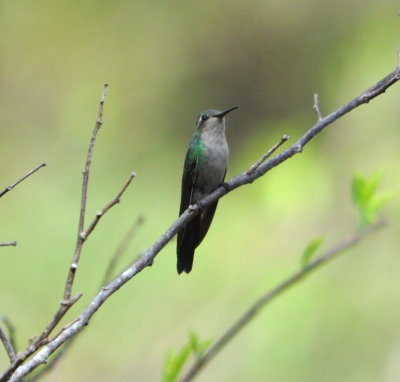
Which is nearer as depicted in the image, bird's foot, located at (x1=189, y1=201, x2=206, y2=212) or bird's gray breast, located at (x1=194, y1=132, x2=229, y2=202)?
bird's foot, located at (x1=189, y1=201, x2=206, y2=212)

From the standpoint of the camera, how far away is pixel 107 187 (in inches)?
326

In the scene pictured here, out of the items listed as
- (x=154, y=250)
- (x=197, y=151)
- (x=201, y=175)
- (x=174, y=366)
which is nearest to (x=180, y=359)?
(x=174, y=366)

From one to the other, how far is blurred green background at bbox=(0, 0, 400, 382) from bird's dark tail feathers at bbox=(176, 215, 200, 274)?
3.12ft

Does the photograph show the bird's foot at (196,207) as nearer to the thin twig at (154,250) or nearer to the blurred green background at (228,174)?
the thin twig at (154,250)

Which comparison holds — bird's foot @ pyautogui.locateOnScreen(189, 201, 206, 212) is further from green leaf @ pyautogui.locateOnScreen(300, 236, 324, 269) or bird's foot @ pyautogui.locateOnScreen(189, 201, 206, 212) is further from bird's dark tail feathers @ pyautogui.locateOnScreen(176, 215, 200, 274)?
bird's dark tail feathers @ pyautogui.locateOnScreen(176, 215, 200, 274)

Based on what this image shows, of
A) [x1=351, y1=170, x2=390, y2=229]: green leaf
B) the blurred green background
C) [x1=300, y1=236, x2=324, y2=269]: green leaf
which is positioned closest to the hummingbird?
the blurred green background

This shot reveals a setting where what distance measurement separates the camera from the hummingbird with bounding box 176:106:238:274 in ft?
10.6

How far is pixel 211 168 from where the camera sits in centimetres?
356

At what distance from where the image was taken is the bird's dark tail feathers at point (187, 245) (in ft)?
10.6

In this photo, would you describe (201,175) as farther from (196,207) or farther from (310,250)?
(310,250)

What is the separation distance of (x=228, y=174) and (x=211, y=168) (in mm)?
5030

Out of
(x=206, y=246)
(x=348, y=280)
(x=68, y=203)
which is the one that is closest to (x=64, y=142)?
(x=68, y=203)

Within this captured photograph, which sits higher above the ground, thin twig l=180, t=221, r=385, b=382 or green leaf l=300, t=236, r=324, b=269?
green leaf l=300, t=236, r=324, b=269

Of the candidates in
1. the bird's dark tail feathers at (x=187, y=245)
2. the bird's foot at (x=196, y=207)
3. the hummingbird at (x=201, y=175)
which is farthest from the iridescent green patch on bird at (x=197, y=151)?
the bird's foot at (x=196, y=207)
